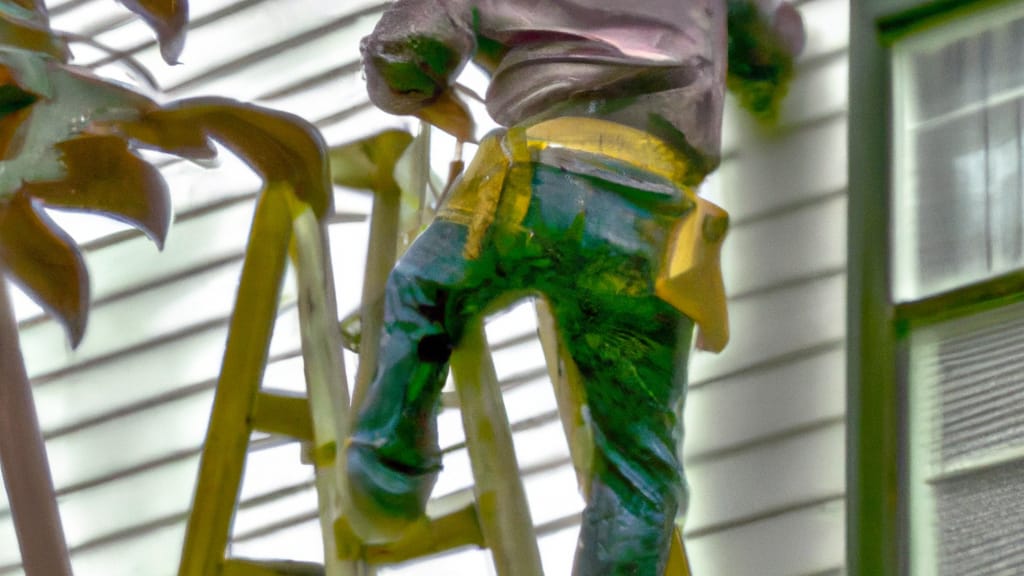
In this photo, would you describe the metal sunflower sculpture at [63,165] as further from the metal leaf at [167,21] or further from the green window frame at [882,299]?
the green window frame at [882,299]

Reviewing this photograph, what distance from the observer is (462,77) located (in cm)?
296

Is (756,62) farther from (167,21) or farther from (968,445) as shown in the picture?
(167,21)

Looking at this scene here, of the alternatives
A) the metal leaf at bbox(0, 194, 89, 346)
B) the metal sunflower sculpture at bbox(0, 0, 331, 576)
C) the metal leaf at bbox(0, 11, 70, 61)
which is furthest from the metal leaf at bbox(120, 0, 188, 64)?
the metal leaf at bbox(0, 194, 89, 346)

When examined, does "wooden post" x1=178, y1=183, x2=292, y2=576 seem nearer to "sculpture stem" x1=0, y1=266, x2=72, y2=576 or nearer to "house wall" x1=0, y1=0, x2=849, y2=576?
"house wall" x1=0, y1=0, x2=849, y2=576

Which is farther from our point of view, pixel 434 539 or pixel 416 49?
pixel 434 539

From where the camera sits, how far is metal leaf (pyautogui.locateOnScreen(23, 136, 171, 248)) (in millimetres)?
2982

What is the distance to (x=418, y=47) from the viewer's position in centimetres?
242

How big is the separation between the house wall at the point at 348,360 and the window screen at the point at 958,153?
0.29 feet

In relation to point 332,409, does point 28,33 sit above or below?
above

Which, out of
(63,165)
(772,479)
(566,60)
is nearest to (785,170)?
(772,479)

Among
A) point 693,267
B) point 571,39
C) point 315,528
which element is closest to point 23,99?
point 315,528

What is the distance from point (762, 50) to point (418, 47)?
0.55 meters

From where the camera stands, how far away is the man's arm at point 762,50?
2.71 meters

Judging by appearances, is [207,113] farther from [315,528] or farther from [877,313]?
[877,313]
